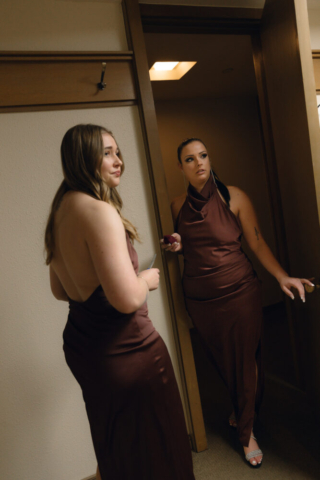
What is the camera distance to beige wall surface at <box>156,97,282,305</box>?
12.9 feet

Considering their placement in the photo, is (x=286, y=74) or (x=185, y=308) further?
(x=185, y=308)

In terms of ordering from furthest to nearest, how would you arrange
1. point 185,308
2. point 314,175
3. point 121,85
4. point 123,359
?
point 185,308, point 121,85, point 314,175, point 123,359

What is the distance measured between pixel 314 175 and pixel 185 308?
0.95m

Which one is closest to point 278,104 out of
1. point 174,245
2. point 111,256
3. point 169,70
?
point 174,245

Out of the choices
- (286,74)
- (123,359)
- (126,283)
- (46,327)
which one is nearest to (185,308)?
(46,327)

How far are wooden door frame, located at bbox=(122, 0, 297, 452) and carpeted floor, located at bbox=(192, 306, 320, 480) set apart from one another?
5.5 inches

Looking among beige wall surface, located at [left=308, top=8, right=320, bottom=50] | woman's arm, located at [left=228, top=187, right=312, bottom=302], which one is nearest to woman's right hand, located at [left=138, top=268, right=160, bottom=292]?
woman's arm, located at [left=228, top=187, right=312, bottom=302]

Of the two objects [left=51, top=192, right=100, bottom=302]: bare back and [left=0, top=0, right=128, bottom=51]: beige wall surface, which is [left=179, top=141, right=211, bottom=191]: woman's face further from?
[left=51, top=192, right=100, bottom=302]: bare back

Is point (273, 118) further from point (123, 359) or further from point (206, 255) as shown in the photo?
point (123, 359)

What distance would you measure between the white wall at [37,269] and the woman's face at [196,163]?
35 cm

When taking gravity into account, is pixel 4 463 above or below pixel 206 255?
below

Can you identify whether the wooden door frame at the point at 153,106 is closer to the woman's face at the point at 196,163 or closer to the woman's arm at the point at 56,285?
the woman's face at the point at 196,163

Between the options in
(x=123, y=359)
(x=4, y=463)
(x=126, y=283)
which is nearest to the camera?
(x=126, y=283)

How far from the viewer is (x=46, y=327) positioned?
1804 millimetres
